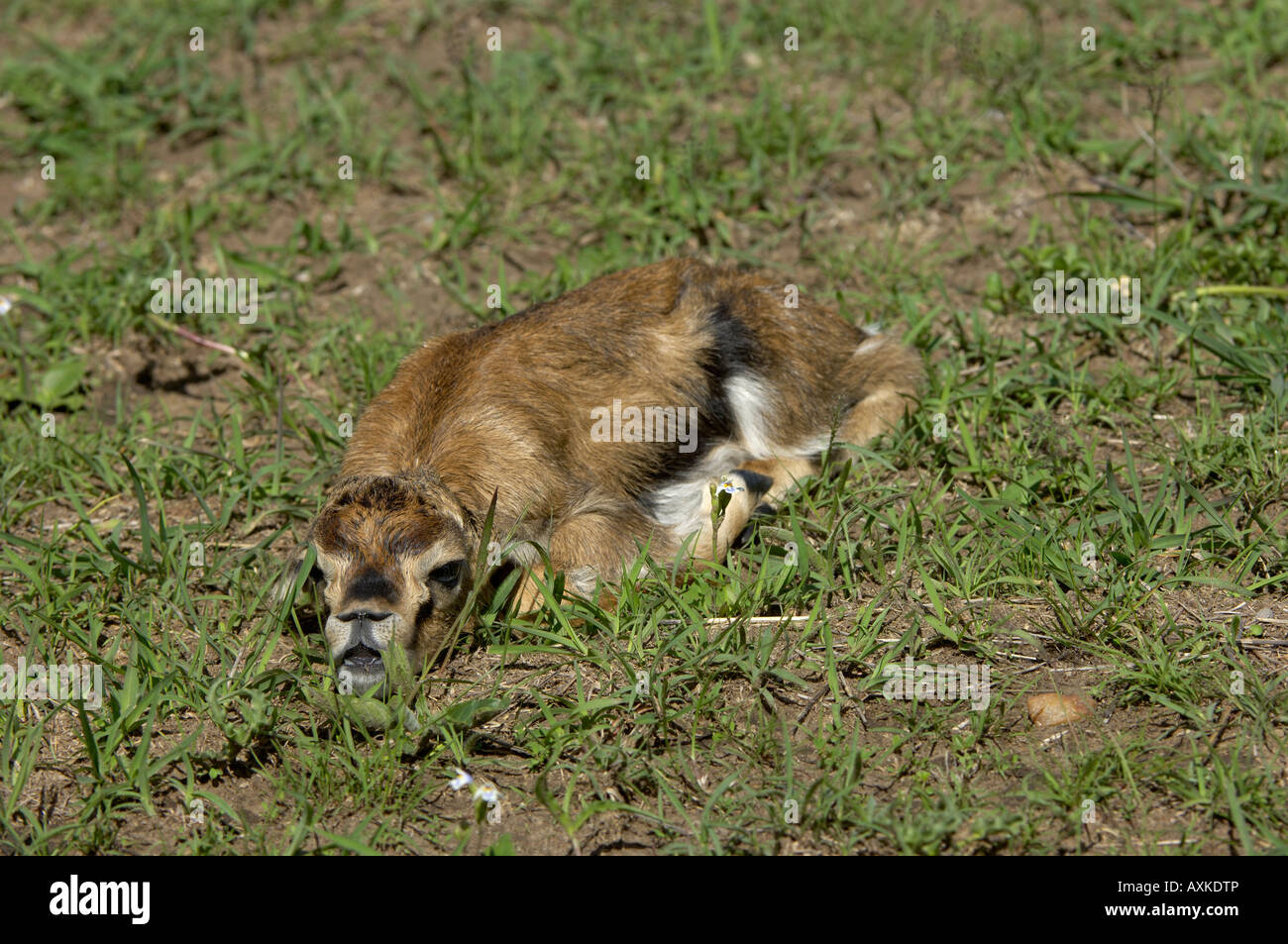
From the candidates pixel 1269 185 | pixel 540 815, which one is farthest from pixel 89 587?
pixel 1269 185

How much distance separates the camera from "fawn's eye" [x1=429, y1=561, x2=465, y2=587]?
4797 millimetres

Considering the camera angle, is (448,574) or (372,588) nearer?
(372,588)

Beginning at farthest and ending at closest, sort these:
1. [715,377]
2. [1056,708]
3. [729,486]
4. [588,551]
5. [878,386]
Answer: [878,386], [715,377], [729,486], [588,551], [1056,708]

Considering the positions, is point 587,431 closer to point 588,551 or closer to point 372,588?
point 588,551

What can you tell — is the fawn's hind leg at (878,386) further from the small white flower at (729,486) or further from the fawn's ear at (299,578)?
the fawn's ear at (299,578)

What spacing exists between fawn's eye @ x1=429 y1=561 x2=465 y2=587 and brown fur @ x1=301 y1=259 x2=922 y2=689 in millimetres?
25

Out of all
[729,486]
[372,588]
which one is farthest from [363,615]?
[729,486]

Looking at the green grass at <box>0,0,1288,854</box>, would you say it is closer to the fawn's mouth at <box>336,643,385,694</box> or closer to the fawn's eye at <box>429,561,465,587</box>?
the fawn's mouth at <box>336,643,385,694</box>

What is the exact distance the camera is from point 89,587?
18.0ft

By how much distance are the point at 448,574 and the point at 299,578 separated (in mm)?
571

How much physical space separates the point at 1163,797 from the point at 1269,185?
163 inches

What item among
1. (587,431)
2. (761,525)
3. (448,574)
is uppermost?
(587,431)

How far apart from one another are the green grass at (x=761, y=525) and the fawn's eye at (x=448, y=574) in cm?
32

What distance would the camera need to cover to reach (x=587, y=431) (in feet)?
18.4
